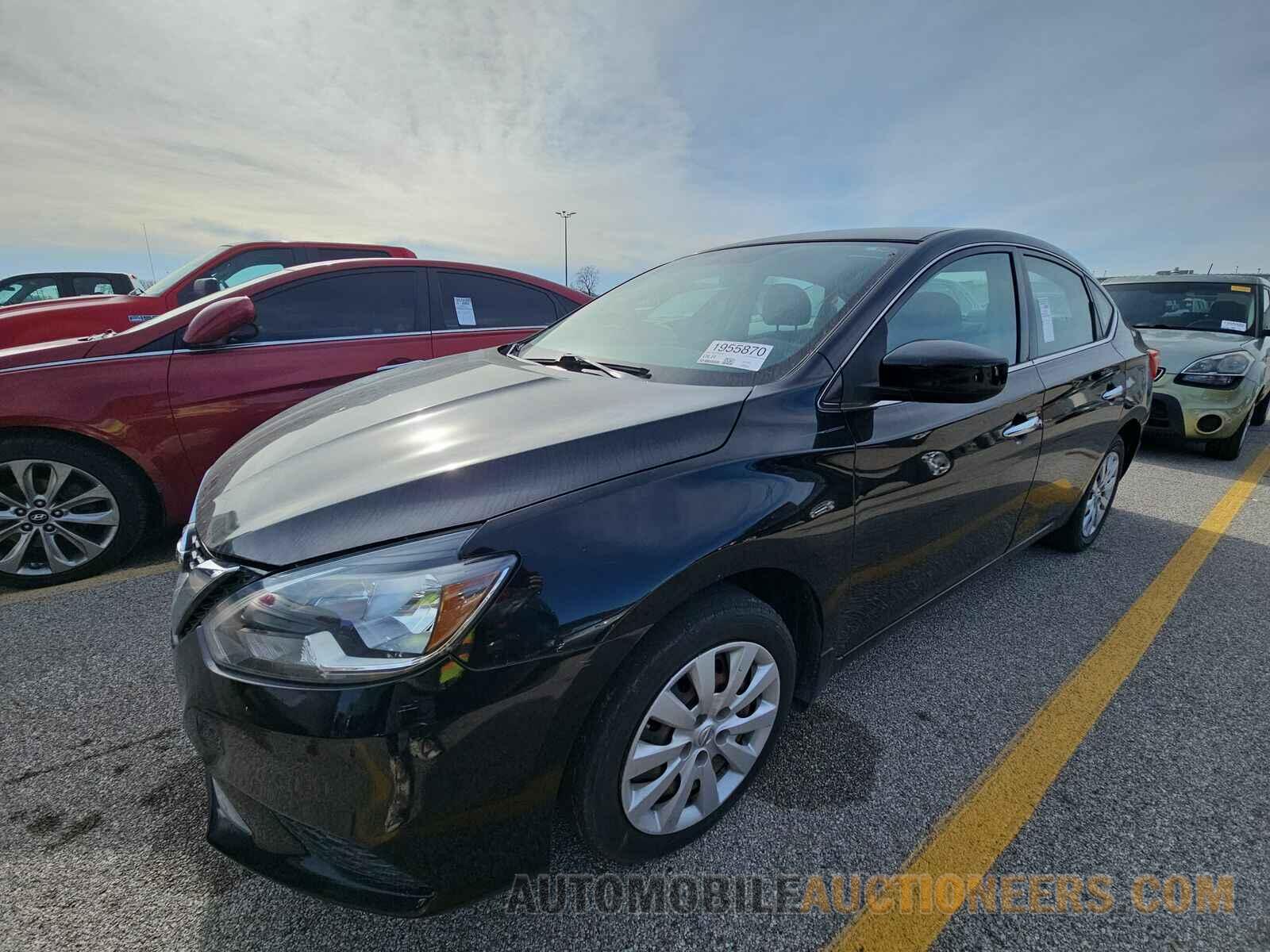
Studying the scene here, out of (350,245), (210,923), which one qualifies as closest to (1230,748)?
(210,923)

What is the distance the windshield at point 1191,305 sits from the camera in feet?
19.4

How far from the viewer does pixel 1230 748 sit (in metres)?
1.90

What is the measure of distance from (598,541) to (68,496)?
294cm

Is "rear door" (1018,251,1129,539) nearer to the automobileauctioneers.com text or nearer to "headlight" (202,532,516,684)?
the automobileauctioneers.com text

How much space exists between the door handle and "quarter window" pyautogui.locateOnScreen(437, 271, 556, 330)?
303 centimetres

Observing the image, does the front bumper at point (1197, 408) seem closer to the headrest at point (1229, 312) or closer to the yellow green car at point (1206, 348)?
the yellow green car at point (1206, 348)

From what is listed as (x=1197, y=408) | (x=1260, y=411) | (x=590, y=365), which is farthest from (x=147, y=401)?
(x=1260, y=411)

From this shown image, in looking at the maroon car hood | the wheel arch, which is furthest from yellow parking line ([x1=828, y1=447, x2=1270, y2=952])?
the maroon car hood

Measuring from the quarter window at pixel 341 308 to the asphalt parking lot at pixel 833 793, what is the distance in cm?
143

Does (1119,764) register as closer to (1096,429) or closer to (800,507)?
(800,507)

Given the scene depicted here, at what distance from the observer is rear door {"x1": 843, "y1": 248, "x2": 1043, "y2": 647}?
1699 millimetres

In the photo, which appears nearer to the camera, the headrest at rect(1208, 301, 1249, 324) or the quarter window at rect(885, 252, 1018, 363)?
the quarter window at rect(885, 252, 1018, 363)

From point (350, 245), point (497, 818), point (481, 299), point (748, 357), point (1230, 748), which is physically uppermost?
point (350, 245)

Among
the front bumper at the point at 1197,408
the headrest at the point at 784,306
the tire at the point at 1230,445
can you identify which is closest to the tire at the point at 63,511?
the headrest at the point at 784,306
